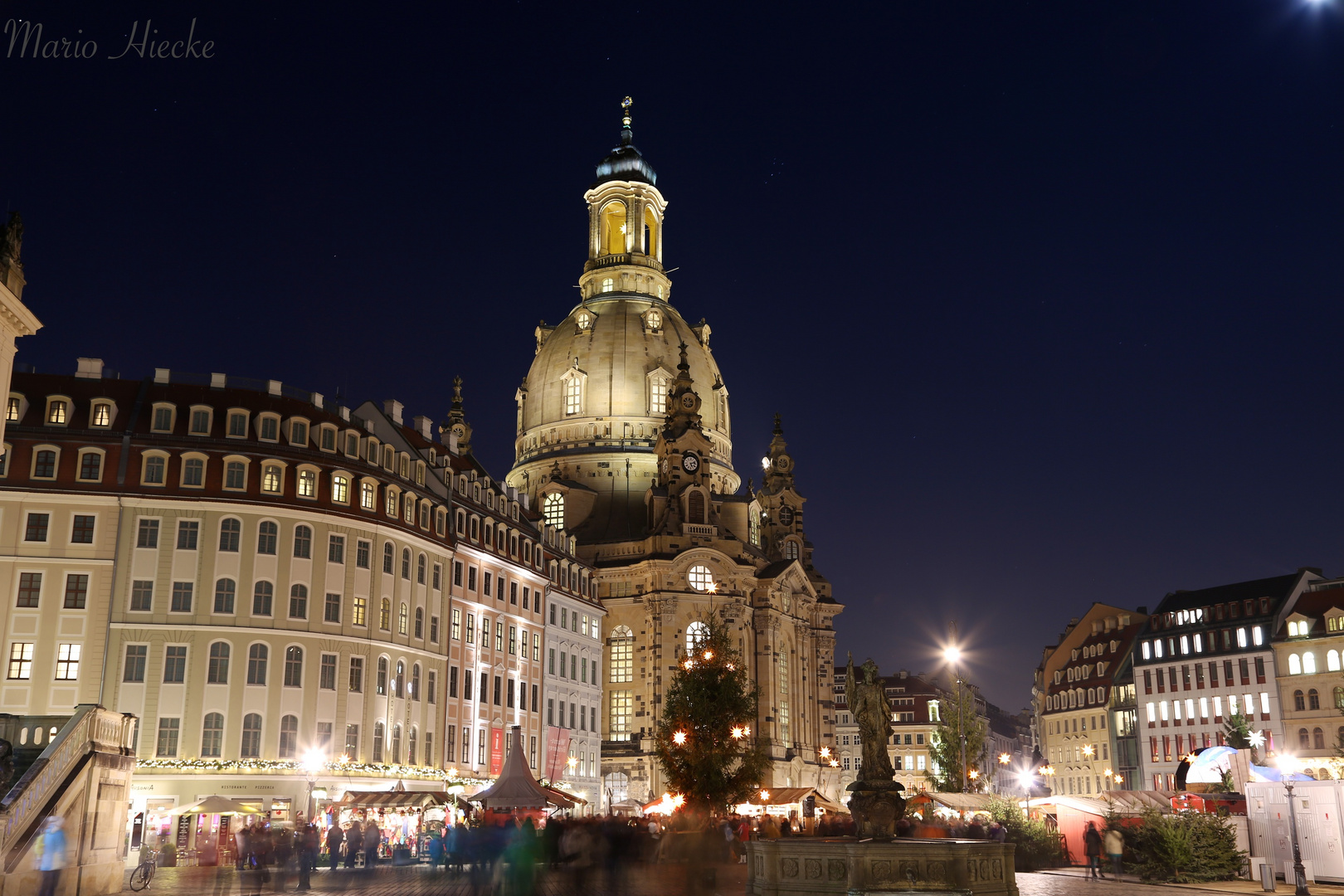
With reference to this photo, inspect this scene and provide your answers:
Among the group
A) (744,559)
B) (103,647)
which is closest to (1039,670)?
(744,559)

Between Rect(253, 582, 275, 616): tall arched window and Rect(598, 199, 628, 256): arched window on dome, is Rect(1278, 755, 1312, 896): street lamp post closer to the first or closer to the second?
Rect(253, 582, 275, 616): tall arched window

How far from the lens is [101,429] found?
53.6 meters

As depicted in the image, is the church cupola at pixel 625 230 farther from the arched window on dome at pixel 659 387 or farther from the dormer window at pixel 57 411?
the dormer window at pixel 57 411

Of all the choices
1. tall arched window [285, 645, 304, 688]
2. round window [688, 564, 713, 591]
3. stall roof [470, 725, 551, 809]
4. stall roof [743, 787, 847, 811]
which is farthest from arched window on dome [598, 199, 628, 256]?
stall roof [470, 725, 551, 809]

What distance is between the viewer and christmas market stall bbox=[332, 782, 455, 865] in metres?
49.6

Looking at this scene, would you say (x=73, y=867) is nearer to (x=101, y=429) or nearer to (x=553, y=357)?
(x=101, y=429)

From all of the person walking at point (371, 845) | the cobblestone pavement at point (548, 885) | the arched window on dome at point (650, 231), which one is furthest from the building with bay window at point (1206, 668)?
the person walking at point (371, 845)

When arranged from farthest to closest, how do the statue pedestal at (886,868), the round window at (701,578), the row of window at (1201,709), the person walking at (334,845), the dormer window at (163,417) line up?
the round window at (701,578) → the row of window at (1201,709) → the dormer window at (163,417) → the person walking at (334,845) → the statue pedestal at (886,868)

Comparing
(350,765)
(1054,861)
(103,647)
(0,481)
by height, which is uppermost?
(0,481)

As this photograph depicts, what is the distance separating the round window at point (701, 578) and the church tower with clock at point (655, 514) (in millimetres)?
92

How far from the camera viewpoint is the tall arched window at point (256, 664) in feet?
173

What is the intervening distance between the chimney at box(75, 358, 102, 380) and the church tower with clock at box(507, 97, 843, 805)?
40139 mm

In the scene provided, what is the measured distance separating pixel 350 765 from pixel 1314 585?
7755 centimetres

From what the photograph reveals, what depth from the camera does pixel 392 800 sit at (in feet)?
163
